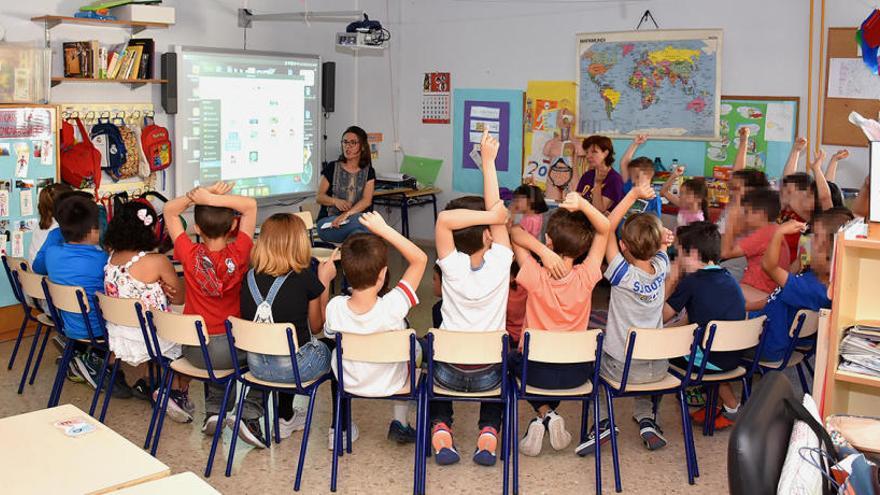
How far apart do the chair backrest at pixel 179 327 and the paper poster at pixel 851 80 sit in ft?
15.9

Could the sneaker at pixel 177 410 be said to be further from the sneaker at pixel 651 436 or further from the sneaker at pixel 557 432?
the sneaker at pixel 651 436

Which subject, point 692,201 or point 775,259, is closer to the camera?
point 775,259

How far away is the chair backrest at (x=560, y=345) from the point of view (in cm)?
351

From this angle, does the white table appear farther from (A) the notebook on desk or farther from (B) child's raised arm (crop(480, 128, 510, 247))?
(A) the notebook on desk

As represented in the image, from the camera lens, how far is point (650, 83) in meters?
7.30

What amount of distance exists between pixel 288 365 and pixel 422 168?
532 centimetres

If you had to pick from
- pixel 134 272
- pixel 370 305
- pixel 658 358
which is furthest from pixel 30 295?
pixel 658 358

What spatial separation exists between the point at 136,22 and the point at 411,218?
11.7ft

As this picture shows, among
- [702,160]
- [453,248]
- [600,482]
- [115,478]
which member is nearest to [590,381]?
[600,482]

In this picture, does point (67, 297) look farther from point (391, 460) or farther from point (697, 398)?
point (697, 398)

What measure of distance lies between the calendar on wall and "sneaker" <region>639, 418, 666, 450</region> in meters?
4.91

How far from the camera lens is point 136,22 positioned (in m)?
6.17

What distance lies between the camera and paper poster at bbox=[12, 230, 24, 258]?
18.0ft

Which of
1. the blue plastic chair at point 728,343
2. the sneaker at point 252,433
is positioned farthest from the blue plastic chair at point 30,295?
the blue plastic chair at point 728,343
